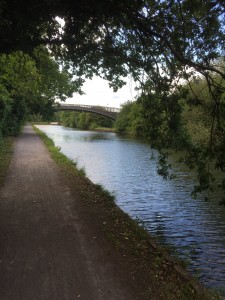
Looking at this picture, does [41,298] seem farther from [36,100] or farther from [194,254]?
[36,100]

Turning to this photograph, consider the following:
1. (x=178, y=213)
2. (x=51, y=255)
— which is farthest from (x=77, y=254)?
(x=178, y=213)

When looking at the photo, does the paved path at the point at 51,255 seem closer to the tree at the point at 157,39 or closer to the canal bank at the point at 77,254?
the canal bank at the point at 77,254

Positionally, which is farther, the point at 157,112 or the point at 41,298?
the point at 157,112

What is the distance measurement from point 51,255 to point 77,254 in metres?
0.46

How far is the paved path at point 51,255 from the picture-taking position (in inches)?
194

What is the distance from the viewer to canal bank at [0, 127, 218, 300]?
5.01 meters

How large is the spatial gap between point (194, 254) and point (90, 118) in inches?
3351

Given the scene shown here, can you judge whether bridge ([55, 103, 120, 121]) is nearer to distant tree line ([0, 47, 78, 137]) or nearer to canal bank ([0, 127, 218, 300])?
distant tree line ([0, 47, 78, 137])

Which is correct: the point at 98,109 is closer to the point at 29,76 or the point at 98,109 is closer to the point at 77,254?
the point at 29,76

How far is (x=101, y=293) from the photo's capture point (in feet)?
16.1

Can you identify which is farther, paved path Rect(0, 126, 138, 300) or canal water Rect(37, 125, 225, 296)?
canal water Rect(37, 125, 225, 296)

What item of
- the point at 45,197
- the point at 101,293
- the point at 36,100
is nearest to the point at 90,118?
the point at 36,100

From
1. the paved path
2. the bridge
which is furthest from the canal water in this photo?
the bridge

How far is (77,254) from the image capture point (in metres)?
6.19
